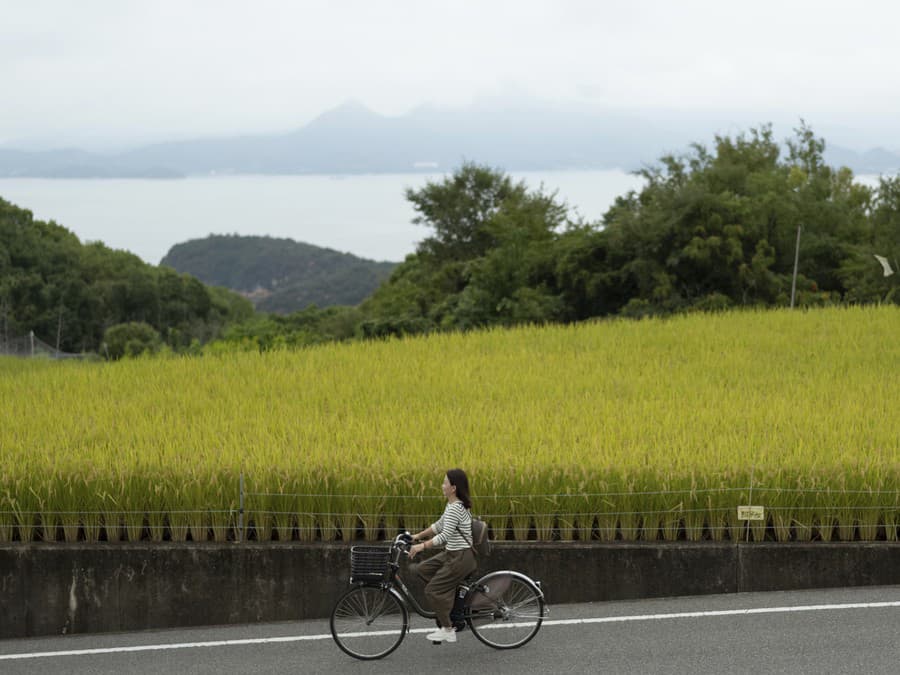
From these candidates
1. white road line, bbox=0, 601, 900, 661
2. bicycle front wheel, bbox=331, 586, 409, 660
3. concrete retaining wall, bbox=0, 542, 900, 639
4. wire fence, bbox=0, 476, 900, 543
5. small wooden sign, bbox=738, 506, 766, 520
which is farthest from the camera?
wire fence, bbox=0, 476, 900, 543

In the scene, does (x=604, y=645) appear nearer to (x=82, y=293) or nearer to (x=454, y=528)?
(x=454, y=528)

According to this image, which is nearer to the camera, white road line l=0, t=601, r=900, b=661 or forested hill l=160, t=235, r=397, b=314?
white road line l=0, t=601, r=900, b=661

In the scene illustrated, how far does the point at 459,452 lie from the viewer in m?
11.4

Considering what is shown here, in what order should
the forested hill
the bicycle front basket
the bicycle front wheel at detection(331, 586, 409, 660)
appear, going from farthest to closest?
the forested hill, the bicycle front wheel at detection(331, 586, 409, 660), the bicycle front basket

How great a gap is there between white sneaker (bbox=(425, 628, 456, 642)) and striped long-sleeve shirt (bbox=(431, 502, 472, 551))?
70 cm

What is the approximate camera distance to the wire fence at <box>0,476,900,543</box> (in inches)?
405

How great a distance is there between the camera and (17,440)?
40.5 feet

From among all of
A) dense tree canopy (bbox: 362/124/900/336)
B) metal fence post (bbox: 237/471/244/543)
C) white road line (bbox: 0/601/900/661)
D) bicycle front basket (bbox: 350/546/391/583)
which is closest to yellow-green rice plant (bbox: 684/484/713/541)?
white road line (bbox: 0/601/900/661)

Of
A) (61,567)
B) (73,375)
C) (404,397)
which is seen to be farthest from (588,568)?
(73,375)

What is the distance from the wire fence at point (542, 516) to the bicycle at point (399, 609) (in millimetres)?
1818

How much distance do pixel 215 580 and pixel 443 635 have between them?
8.47 ft

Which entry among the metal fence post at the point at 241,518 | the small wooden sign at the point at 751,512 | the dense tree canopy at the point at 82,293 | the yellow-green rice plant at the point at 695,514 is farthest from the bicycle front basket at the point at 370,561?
the dense tree canopy at the point at 82,293

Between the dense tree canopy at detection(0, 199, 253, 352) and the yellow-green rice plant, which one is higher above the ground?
the dense tree canopy at detection(0, 199, 253, 352)

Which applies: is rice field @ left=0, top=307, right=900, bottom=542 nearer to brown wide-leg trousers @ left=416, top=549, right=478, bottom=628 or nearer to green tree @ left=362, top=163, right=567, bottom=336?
brown wide-leg trousers @ left=416, top=549, right=478, bottom=628
